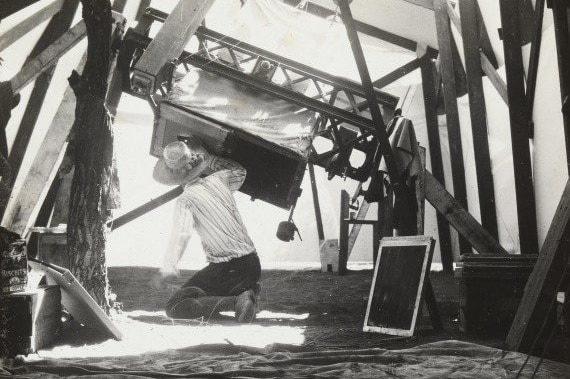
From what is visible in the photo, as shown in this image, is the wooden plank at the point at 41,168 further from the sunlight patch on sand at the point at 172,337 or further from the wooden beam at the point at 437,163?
the wooden beam at the point at 437,163

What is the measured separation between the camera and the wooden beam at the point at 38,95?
6055 mm

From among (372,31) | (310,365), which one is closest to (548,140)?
(310,365)

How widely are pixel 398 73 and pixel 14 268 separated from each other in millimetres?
7797

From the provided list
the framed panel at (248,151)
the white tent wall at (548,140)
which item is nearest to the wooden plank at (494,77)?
the white tent wall at (548,140)

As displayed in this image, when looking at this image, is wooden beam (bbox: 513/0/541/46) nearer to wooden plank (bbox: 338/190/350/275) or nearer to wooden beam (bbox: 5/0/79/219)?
wooden plank (bbox: 338/190/350/275)

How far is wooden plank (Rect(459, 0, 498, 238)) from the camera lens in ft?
18.9

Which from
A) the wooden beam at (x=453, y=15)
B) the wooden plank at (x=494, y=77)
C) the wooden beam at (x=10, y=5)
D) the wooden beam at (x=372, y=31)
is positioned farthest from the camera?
the wooden beam at (x=372, y=31)

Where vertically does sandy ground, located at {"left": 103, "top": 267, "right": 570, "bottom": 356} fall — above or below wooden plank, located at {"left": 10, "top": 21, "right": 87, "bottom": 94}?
below

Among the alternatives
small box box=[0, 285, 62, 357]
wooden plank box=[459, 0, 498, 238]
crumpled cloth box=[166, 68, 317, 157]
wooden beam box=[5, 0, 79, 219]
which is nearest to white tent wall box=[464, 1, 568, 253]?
wooden plank box=[459, 0, 498, 238]

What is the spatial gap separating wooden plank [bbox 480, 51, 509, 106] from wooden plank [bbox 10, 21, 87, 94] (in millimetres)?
4766

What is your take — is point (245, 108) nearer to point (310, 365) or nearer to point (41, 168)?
point (41, 168)

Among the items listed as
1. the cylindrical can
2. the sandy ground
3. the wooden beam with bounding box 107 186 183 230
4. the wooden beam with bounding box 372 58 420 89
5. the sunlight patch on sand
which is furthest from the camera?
the wooden beam with bounding box 372 58 420 89

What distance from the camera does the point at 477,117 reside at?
576cm

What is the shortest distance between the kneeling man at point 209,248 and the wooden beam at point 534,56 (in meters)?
2.85
